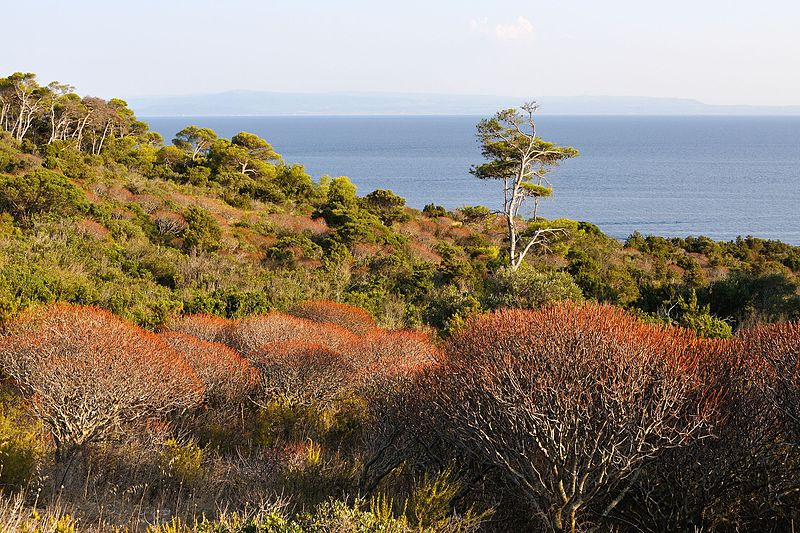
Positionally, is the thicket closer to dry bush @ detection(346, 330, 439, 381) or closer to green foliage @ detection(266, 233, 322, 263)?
dry bush @ detection(346, 330, 439, 381)

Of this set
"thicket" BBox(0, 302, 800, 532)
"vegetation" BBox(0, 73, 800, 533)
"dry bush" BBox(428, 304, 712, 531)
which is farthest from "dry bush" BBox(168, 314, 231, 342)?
"dry bush" BBox(428, 304, 712, 531)

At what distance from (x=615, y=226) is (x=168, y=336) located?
164 feet

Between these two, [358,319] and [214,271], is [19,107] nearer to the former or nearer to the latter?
[214,271]

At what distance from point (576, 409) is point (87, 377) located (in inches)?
204

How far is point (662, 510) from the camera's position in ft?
21.6

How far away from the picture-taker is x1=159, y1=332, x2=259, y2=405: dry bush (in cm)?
1019

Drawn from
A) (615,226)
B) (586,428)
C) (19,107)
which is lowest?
(615,226)

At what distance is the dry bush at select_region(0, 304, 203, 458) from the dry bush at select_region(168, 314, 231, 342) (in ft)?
14.3

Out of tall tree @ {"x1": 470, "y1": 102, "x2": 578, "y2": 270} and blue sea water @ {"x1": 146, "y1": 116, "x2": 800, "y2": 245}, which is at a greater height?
tall tree @ {"x1": 470, "y1": 102, "x2": 578, "y2": 270}

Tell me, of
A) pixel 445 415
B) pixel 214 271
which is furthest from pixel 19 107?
pixel 445 415

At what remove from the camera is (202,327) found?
13.3 m

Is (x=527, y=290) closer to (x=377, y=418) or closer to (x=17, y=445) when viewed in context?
(x=377, y=418)

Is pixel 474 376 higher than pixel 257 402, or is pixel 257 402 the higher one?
pixel 474 376

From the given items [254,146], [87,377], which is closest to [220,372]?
[87,377]
